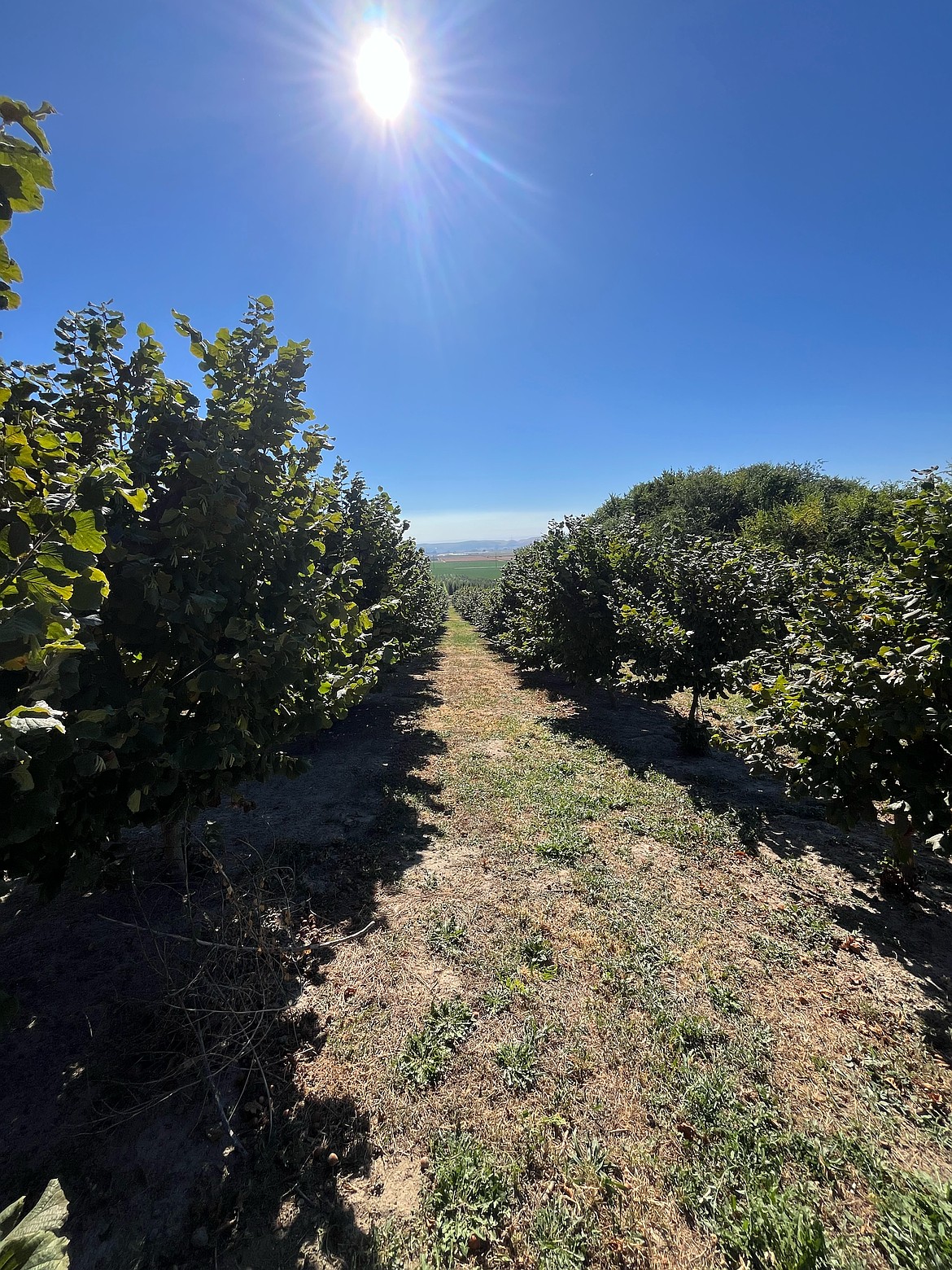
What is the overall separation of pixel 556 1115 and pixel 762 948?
279 centimetres

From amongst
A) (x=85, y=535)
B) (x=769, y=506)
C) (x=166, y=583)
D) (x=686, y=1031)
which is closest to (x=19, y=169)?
(x=85, y=535)

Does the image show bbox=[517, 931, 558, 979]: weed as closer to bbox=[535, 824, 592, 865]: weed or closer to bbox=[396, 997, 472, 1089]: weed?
bbox=[396, 997, 472, 1089]: weed

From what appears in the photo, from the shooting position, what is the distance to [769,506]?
139ft

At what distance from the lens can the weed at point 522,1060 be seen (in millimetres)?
3568

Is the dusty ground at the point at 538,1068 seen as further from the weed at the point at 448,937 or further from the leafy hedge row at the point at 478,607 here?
the leafy hedge row at the point at 478,607

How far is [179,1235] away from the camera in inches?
106

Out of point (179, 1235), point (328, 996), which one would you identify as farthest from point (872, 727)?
point (179, 1235)

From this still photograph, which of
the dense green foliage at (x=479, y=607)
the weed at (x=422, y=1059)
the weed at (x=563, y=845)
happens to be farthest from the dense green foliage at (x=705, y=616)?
the dense green foliage at (x=479, y=607)

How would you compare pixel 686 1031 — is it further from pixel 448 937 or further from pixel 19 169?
pixel 19 169

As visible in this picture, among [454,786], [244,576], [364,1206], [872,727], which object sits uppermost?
[244,576]

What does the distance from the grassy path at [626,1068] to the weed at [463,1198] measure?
12 mm

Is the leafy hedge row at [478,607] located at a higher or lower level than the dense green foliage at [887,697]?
lower

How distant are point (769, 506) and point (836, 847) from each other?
4431 centimetres

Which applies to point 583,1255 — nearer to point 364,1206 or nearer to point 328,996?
point 364,1206
